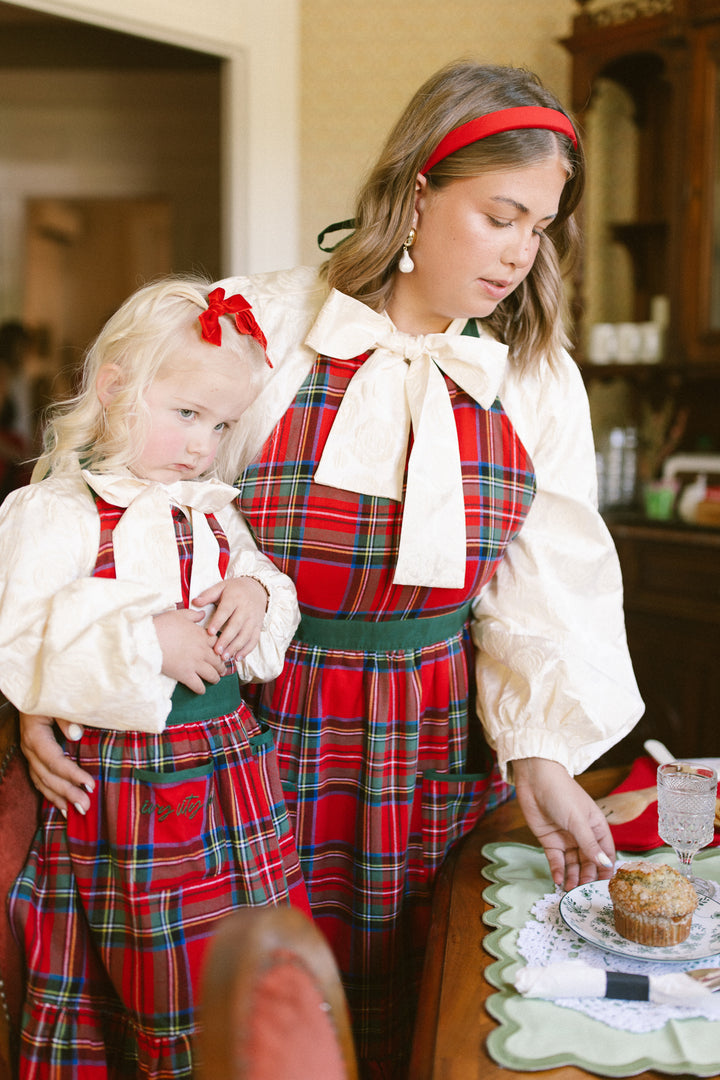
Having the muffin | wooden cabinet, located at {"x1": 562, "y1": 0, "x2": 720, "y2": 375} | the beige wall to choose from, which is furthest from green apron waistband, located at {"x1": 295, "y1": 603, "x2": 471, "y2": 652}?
the beige wall

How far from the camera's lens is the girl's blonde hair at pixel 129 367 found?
3.93 feet

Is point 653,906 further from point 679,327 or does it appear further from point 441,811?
point 679,327

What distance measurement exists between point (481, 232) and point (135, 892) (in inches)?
35.2

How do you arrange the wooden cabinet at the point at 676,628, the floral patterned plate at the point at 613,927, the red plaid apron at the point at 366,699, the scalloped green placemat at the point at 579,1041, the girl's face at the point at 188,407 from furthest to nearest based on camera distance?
the wooden cabinet at the point at 676,628
the red plaid apron at the point at 366,699
the girl's face at the point at 188,407
the floral patterned plate at the point at 613,927
the scalloped green placemat at the point at 579,1041

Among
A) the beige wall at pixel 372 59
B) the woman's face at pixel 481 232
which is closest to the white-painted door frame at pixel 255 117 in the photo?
the beige wall at pixel 372 59

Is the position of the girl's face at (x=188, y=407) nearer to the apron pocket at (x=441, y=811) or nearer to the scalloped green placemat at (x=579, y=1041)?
the apron pocket at (x=441, y=811)

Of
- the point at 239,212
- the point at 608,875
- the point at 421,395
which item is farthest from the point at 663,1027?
the point at 239,212

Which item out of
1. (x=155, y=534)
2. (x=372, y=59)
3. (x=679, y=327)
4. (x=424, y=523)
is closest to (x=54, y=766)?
Answer: (x=155, y=534)

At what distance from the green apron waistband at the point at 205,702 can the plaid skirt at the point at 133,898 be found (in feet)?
0.05

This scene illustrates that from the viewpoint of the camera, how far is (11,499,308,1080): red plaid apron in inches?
43.4

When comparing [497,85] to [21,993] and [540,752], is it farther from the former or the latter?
[21,993]

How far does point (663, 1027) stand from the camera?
891mm

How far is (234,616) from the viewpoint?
3.91ft

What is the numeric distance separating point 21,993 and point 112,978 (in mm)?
100
